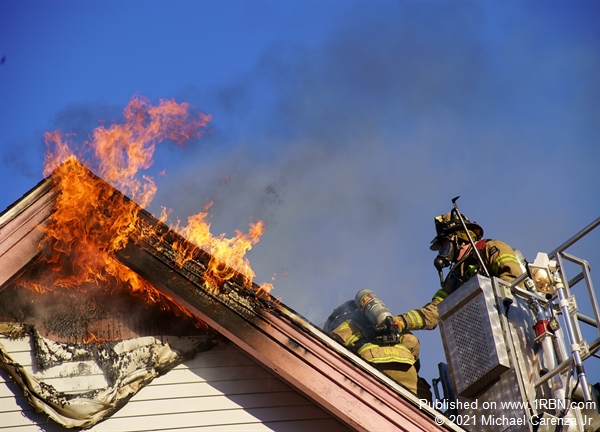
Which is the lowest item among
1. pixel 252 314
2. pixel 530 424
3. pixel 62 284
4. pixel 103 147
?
pixel 530 424

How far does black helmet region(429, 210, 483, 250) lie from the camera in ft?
A: 34.6

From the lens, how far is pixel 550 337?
767 centimetres

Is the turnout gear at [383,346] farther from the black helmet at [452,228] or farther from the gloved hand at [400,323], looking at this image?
the black helmet at [452,228]

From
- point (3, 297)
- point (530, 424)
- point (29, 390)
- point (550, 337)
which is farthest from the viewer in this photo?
point (550, 337)

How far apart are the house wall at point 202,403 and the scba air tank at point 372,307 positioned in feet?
10.8

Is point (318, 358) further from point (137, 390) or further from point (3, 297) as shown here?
point (3, 297)

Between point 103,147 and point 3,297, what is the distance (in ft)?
6.24

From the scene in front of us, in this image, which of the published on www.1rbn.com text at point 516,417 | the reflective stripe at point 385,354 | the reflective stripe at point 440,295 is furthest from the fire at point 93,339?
the reflective stripe at point 440,295

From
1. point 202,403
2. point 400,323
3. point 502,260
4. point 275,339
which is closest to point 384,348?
point 400,323

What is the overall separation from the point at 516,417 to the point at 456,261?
3344 millimetres

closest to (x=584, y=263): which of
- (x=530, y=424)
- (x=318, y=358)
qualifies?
(x=530, y=424)

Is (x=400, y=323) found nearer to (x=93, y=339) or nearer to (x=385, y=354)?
(x=385, y=354)

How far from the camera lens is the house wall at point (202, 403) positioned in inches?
239

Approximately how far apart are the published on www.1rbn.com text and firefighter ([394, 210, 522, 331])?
1.67 meters
